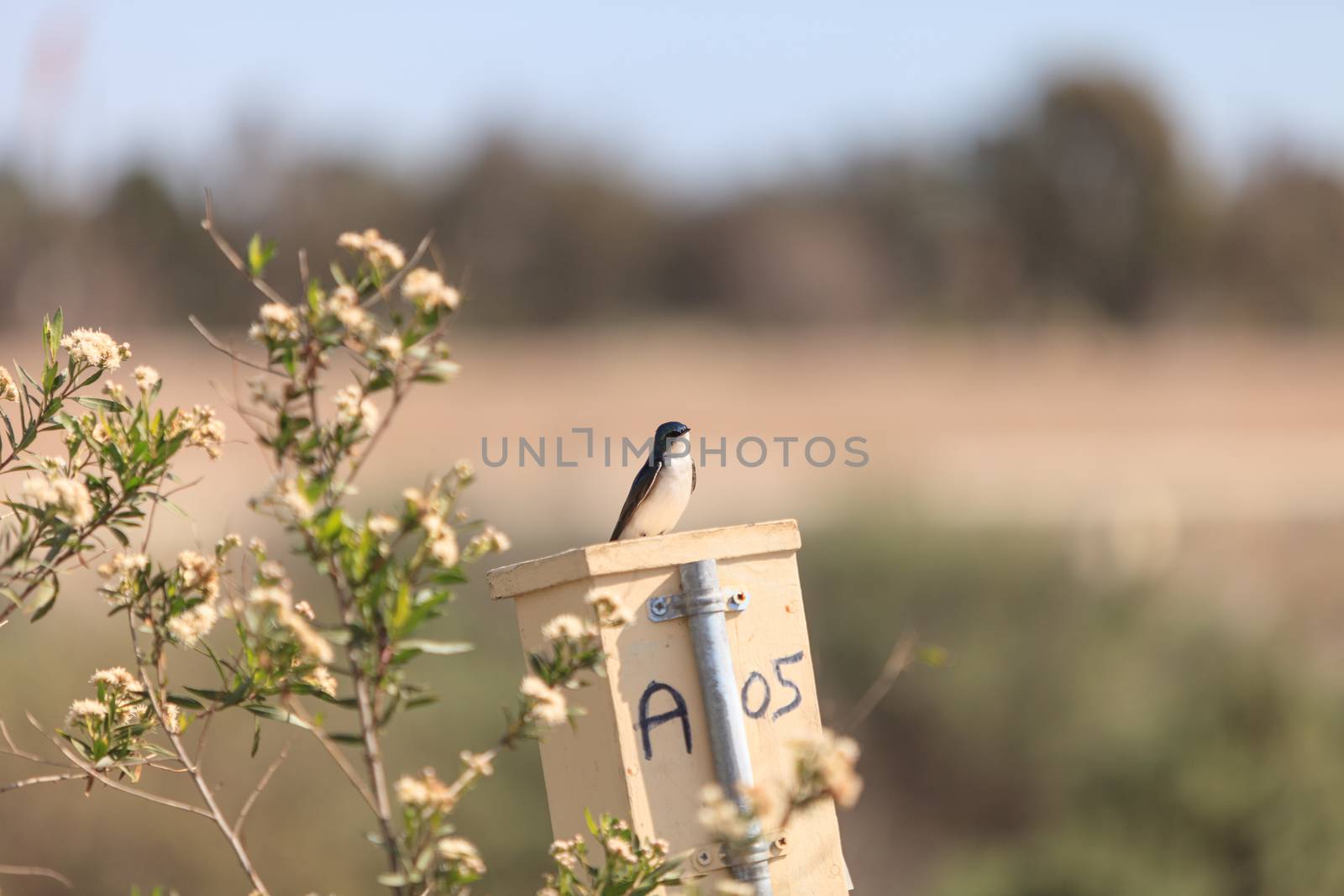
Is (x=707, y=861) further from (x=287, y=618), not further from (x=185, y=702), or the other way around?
(x=287, y=618)

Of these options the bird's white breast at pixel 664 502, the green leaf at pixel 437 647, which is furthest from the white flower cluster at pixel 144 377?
the bird's white breast at pixel 664 502

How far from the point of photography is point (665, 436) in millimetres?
4559

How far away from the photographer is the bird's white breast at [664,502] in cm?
431

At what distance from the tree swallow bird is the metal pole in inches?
51.7

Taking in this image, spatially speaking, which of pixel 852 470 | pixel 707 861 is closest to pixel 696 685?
pixel 707 861

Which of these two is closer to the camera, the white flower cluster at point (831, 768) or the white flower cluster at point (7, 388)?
the white flower cluster at point (831, 768)

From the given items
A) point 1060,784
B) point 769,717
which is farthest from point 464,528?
point 1060,784

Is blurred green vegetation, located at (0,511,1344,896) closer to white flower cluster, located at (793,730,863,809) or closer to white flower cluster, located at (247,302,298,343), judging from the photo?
white flower cluster, located at (247,302,298,343)

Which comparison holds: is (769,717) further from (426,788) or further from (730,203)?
(730,203)

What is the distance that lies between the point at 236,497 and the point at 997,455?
1636cm

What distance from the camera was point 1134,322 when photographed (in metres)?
54.6

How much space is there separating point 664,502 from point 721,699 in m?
1.49

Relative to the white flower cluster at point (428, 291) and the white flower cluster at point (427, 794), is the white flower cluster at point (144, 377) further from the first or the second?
the white flower cluster at point (427, 794)

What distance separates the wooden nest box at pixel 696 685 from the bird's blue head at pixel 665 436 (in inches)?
58.2
